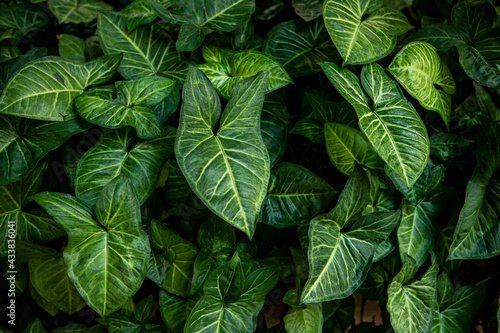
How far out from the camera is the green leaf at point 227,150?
823mm

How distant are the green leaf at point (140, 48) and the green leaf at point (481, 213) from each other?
853mm

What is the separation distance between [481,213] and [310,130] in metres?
0.52

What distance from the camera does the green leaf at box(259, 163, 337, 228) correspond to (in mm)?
1054

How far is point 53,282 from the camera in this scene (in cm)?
113

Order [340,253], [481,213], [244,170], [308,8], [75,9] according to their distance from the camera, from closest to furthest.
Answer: [244,170]
[340,253]
[481,213]
[308,8]
[75,9]

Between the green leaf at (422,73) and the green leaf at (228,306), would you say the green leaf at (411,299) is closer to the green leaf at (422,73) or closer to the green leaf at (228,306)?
the green leaf at (228,306)

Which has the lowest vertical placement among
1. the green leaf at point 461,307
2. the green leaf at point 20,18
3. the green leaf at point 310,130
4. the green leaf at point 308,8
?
the green leaf at point 461,307

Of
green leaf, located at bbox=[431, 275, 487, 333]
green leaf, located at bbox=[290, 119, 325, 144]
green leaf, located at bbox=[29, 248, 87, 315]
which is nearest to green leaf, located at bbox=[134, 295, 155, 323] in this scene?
green leaf, located at bbox=[29, 248, 87, 315]

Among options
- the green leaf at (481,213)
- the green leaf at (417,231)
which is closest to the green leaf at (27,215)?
the green leaf at (417,231)

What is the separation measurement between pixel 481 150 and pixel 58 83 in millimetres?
1138

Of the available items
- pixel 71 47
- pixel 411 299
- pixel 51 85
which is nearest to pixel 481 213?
pixel 411 299

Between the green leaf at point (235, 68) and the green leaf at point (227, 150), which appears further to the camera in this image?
the green leaf at point (235, 68)

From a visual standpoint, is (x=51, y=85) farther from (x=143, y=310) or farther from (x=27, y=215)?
(x=143, y=310)

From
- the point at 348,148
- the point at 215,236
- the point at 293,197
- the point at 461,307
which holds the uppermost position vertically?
the point at 348,148
